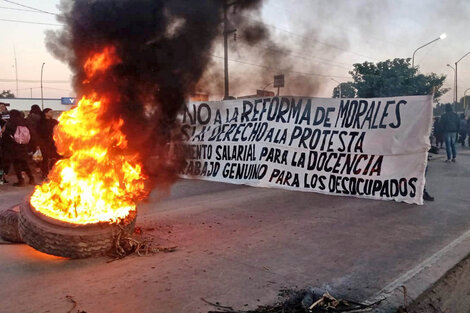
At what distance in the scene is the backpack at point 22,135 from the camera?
8.84 meters

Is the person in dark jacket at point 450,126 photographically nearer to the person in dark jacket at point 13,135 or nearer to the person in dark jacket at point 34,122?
the person in dark jacket at point 34,122

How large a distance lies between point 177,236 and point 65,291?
1777mm

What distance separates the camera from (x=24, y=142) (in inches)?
351

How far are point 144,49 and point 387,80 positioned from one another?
16.9m

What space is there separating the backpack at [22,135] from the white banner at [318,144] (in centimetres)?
348

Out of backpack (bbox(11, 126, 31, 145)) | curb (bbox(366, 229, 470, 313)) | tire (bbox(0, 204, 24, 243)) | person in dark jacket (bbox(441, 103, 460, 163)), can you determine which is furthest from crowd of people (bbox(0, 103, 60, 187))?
person in dark jacket (bbox(441, 103, 460, 163))

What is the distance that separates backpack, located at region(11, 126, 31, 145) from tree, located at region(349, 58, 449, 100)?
47.5 feet

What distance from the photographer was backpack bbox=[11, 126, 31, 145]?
8.84 meters

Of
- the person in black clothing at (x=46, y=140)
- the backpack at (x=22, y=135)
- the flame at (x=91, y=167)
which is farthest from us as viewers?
the person in black clothing at (x=46, y=140)

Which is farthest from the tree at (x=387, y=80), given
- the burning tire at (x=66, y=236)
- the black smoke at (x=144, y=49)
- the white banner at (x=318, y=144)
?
the burning tire at (x=66, y=236)

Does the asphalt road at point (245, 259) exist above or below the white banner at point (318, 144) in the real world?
below

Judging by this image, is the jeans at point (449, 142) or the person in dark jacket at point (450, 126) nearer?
the person in dark jacket at point (450, 126)

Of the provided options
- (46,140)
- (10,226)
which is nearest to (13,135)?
(46,140)

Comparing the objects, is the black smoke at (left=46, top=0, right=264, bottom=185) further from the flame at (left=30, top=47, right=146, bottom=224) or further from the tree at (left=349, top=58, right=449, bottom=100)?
the tree at (left=349, top=58, right=449, bottom=100)
